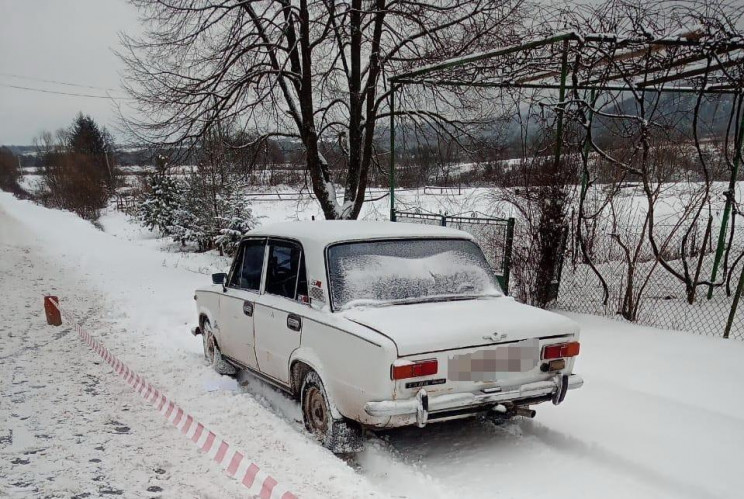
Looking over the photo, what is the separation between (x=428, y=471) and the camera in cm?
363

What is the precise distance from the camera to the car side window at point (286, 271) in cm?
432

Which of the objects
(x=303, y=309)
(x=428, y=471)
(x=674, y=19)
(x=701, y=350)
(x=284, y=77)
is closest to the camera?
(x=428, y=471)

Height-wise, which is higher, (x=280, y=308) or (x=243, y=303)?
(x=280, y=308)

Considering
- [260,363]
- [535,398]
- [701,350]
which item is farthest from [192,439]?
[701,350]

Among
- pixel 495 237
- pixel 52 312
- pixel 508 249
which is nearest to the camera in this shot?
pixel 508 249

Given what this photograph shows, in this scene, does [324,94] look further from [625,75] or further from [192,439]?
[192,439]

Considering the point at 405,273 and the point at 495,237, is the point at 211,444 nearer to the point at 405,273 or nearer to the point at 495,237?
the point at 405,273

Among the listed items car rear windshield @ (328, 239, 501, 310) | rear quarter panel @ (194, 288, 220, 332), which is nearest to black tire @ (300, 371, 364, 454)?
car rear windshield @ (328, 239, 501, 310)

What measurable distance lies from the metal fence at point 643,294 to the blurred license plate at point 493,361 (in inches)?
156

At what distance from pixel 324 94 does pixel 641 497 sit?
35.8 ft

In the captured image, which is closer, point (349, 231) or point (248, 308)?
point (349, 231)

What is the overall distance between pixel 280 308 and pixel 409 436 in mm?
1558

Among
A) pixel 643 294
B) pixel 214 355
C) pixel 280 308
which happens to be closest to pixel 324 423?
pixel 280 308

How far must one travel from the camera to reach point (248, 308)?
196 inches
